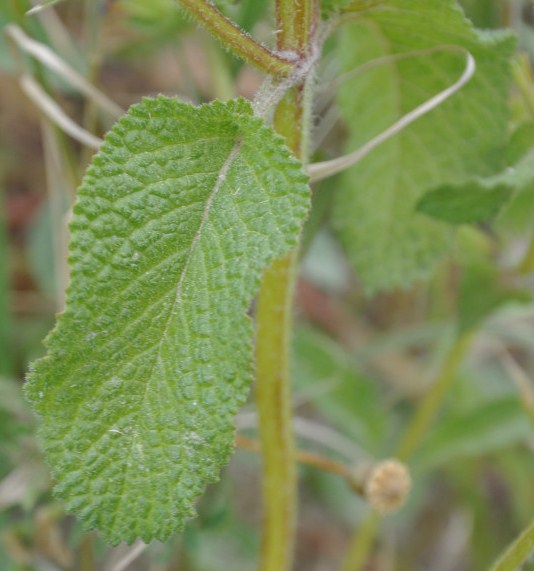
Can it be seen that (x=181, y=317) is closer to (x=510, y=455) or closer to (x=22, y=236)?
(x=510, y=455)

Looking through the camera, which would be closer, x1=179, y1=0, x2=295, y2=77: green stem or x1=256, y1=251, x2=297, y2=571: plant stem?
x1=179, y1=0, x2=295, y2=77: green stem

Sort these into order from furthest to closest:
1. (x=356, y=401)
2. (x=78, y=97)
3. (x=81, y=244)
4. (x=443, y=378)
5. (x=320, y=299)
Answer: (x=320, y=299), (x=78, y=97), (x=356, y=401), (x=443, y=378), (x=81, y=244)

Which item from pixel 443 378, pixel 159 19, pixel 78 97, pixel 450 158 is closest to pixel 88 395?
pixel 450 158

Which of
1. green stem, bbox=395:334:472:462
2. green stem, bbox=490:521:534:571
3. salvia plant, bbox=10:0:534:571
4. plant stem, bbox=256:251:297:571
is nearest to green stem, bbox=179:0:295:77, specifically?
salvia plant, bbox=10:0:534:571

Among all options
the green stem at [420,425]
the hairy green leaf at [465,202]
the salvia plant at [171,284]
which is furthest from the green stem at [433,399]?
the salvia plant at [171,284]

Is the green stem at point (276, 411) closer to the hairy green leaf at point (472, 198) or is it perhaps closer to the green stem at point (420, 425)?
the hairy green leaf at point (472, 198)

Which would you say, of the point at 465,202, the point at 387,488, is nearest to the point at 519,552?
the point at 387,488

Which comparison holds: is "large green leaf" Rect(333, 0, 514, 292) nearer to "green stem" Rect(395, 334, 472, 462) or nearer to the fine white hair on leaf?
the fine white hair on leaf
